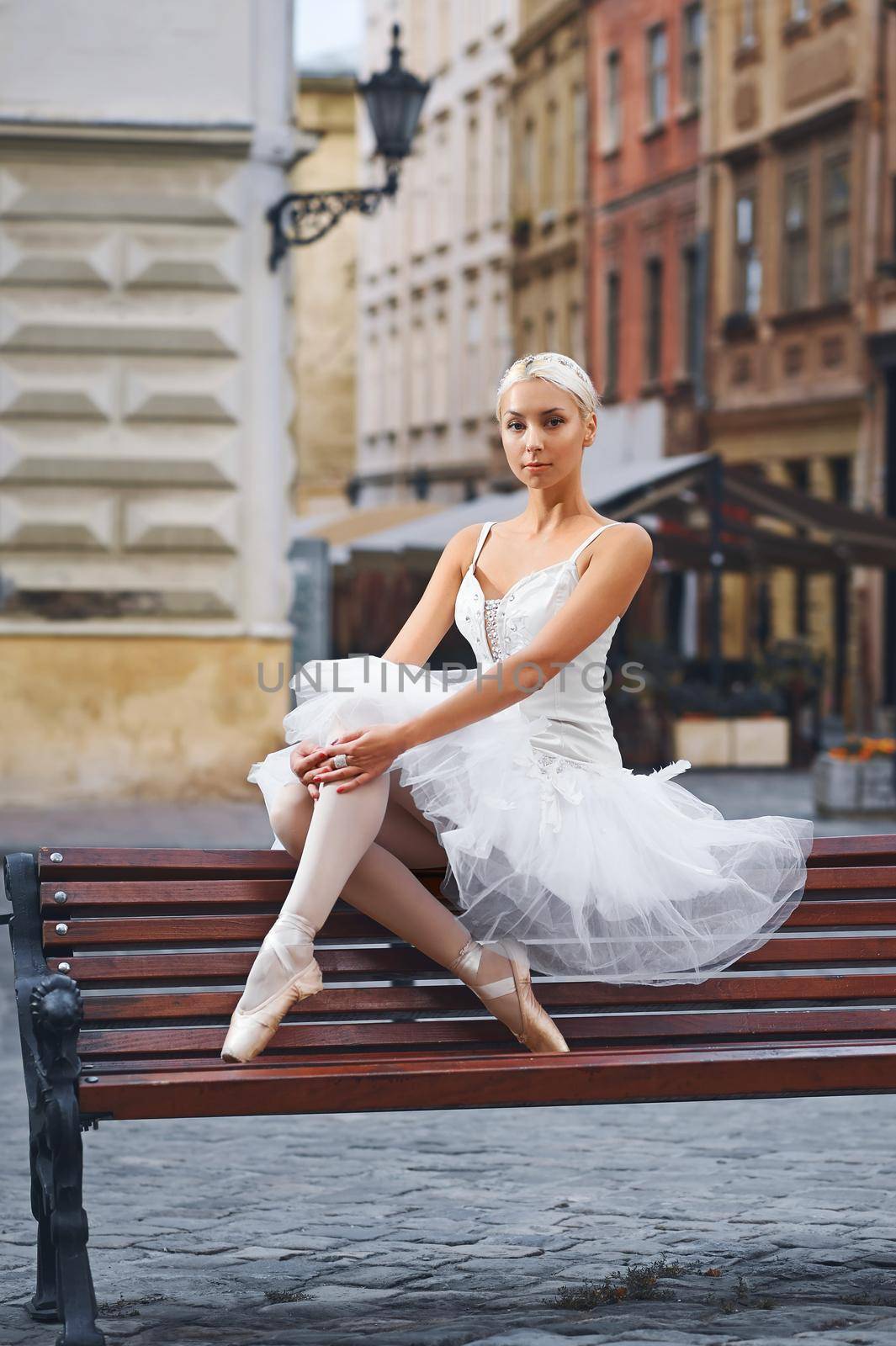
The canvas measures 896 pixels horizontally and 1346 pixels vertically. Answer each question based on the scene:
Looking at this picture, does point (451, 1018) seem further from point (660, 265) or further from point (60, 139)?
point (660, 265)

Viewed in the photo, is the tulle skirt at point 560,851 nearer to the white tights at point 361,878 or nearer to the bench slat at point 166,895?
the white tights at point 361,878

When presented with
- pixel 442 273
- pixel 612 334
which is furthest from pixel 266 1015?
pixel 442 273

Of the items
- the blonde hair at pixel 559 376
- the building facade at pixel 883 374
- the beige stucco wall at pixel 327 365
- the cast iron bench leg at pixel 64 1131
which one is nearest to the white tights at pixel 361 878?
the cast iron bench leg at pixel 64 1131

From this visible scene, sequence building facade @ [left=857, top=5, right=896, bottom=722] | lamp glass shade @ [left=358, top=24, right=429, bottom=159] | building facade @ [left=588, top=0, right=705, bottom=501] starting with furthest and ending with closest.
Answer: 1. building facade @ [left=588, top=0, right=705, bottom=501]
2. building facade @ [left=857, top=5, right=896, bottom=722]
3. lamp glass shade @ [left=358, top=24, right=429, bottom=159]

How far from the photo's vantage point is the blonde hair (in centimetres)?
465

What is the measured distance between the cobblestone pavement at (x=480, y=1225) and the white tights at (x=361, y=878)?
23.1 inches

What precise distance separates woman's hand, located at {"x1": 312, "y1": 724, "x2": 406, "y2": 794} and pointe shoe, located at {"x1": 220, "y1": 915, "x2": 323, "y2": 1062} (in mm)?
265

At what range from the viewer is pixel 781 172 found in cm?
3164

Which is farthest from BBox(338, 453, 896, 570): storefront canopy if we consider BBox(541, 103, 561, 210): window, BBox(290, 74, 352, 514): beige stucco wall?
BBox(290, 74, 352, 514): beige stucco wall

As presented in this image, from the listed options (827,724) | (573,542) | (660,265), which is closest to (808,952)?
(573,542)

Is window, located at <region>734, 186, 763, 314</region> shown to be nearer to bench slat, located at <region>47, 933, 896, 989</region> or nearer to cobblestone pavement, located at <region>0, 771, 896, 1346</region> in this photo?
cobblestone pavement, located at <region>0, 771, 896, 1346</region>

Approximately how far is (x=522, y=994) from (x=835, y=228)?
1050 inches

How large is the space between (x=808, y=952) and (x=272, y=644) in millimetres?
11549

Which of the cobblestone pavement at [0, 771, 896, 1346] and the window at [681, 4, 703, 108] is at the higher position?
the window at [681, 4, 703, 108]
